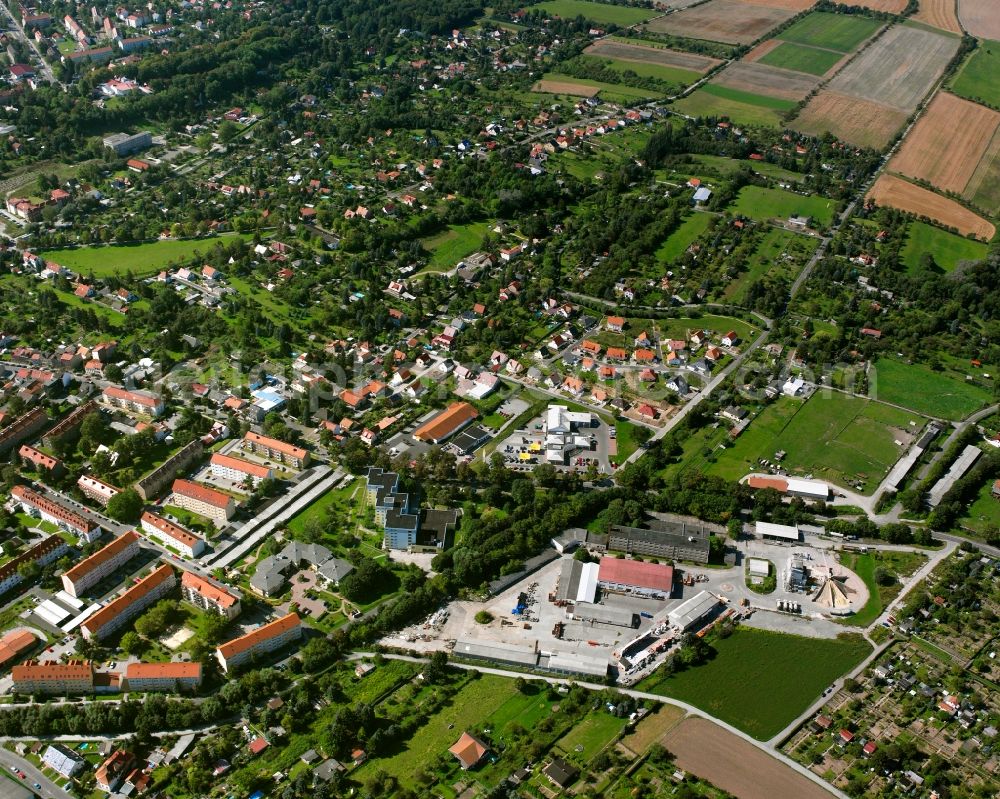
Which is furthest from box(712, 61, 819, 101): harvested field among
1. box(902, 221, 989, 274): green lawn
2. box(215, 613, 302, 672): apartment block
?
box(215, 613, 302, 672): apartment block

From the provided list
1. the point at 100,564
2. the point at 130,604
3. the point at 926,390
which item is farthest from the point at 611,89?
the point at 130,604

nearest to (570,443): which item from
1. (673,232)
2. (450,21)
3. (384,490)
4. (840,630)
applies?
(384,490)

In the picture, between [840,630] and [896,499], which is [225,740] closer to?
[840,630]

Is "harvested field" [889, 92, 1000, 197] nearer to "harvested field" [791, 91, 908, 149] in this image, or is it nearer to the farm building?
"harvested field" [791, 91, 908, 149]

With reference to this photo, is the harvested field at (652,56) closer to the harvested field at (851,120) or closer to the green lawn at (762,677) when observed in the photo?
the harvested field at (851,120)

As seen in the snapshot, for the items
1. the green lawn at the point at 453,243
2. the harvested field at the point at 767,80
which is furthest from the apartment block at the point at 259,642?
the harvested field at the point at 767,80

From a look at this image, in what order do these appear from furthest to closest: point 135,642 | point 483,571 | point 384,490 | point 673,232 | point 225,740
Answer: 1. point 673,232
2. point 384,490
3. point 483,571
4. point 135,642
5. point 225,740

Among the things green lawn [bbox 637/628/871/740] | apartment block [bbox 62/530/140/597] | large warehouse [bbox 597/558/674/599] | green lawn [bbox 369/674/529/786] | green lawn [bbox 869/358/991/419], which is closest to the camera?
green lawn [bbox 369/674/529/786]
